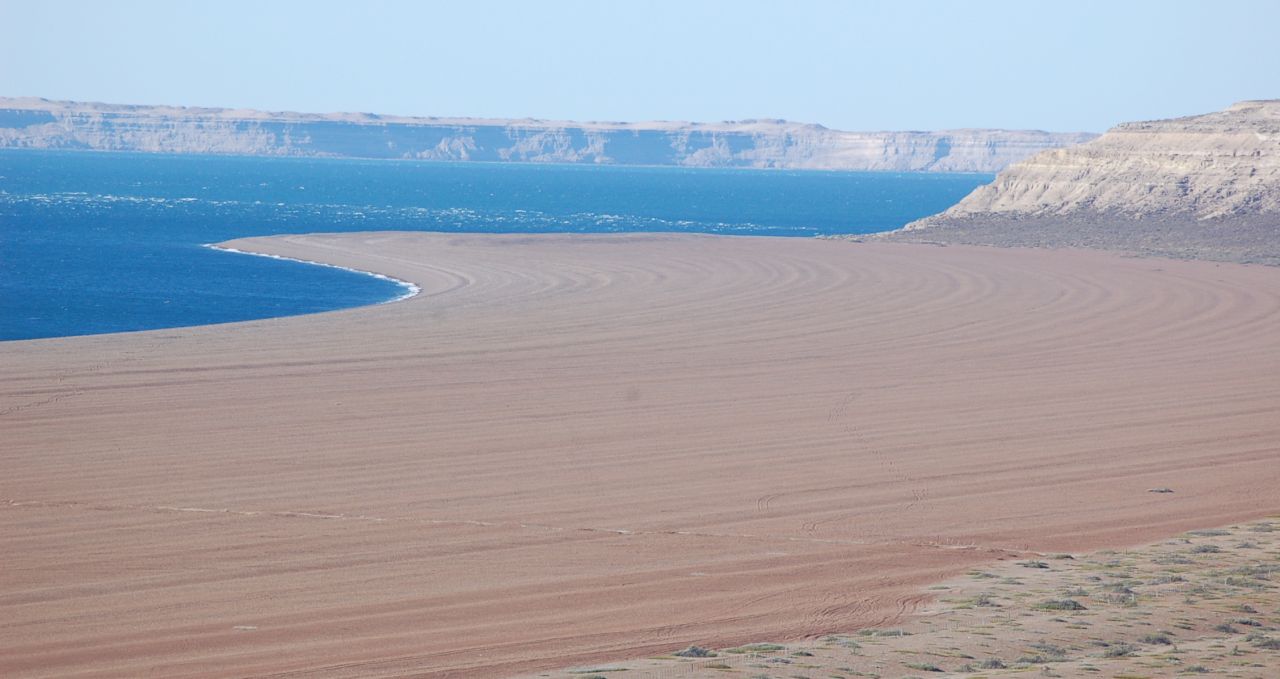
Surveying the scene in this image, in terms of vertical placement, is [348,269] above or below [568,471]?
below

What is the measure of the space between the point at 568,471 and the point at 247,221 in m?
66.5

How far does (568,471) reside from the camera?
A: 20141 millimetres

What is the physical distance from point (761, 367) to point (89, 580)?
57.7 feet

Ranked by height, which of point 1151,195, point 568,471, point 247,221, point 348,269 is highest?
point 1151,195

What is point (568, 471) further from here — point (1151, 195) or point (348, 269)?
point (1151, 195)

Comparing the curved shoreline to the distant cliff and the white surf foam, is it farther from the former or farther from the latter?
the distant cliff

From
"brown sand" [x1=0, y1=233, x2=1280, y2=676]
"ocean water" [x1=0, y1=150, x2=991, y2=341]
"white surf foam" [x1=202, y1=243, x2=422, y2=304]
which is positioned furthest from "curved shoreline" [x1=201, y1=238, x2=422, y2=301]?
"brown sand" [x1=0, y1=233, x2=1280, y2=676]

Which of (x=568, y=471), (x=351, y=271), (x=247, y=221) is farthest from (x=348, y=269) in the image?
(x=568, y=471)

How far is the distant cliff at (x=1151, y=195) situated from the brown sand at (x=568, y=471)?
24.3 m

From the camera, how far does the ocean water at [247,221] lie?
41656 millimetres

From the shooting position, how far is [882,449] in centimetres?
2203

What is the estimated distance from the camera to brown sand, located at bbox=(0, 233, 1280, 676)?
44.2 ft

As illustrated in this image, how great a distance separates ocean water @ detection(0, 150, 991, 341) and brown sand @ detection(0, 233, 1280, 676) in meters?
5.76

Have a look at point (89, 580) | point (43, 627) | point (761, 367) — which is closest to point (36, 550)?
point (89, 580)
